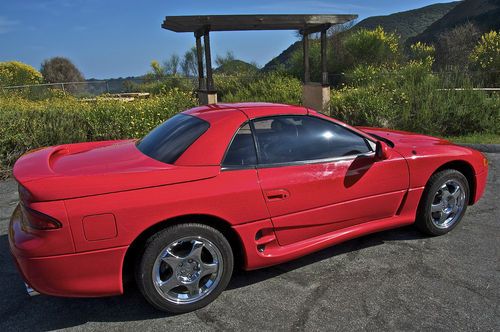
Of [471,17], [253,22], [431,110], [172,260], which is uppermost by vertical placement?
[471,17]

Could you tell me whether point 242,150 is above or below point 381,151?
above

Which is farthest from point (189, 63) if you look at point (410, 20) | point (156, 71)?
point (410, 20)

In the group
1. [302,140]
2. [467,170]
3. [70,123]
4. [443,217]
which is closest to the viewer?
[302,140]

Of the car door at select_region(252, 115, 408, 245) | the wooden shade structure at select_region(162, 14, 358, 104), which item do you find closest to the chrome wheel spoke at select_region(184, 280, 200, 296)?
the car door at select_region(252, 115, 408, 245)

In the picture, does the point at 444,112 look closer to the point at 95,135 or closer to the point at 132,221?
the point at 95,135

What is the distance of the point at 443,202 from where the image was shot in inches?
151

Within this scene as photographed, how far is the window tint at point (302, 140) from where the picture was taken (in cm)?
308

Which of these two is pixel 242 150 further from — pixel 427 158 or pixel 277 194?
pixel 427 158

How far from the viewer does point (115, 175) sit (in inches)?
101

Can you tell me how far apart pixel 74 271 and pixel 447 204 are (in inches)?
135

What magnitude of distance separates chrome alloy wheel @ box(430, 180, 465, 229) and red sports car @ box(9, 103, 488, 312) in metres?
0.03

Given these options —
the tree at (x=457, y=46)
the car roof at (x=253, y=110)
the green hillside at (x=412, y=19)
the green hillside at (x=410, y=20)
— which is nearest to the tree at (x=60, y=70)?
the tree at (x=457, y=46)

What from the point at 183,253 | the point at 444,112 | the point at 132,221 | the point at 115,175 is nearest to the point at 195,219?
the point at 183,253

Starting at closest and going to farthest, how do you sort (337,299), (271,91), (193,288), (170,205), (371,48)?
1. (170,205)
2. (193,288)
3. (337,299)
4. (271,91)
5. (371,48)
